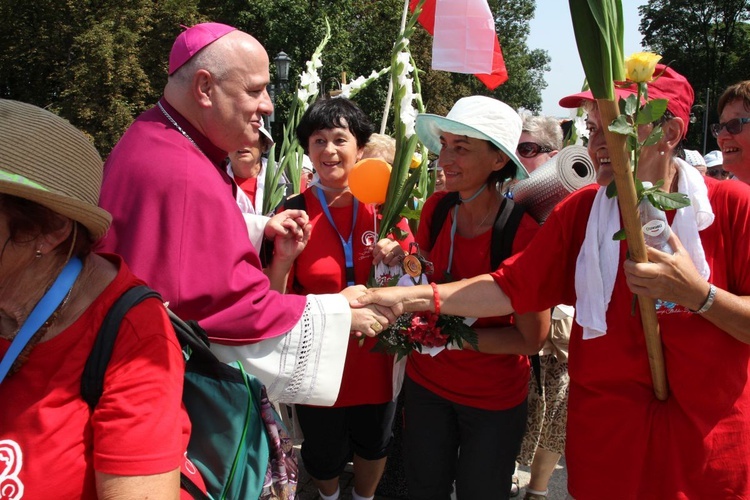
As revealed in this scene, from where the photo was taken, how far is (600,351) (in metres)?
1.94

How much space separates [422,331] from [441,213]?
64 cm

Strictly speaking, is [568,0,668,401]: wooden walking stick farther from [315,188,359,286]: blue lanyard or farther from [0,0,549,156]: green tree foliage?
[0,0,549,156]: green tree foliage

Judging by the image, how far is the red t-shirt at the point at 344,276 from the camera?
3.06 m

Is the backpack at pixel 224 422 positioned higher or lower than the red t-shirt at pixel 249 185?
lower

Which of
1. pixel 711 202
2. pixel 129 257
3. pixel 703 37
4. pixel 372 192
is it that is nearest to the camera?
pixel 129 257

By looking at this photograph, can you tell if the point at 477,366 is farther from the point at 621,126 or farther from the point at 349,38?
the point at 349,38

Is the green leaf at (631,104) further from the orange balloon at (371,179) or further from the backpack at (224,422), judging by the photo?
the orange balloon at (371,179)

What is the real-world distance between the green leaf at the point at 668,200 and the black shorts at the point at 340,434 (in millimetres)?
2061

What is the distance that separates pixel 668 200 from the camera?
1.54m

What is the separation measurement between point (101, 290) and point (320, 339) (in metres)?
0.72

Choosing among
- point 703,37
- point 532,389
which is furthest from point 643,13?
point 532,389

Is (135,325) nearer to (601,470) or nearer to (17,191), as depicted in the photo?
(17,191)

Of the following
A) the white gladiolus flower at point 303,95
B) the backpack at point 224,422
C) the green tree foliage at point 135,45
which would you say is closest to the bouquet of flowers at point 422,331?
the backpack at point 224,422

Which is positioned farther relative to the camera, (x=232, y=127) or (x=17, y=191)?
(x=232, y=127)
